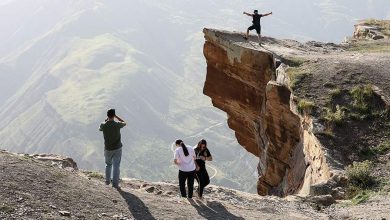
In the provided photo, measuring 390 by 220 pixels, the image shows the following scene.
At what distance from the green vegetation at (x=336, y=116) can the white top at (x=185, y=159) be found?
495 inches

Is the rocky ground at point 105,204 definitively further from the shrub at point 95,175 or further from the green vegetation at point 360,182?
the shrub at point 95,175

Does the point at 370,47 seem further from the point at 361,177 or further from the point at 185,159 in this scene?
the point at 185,159

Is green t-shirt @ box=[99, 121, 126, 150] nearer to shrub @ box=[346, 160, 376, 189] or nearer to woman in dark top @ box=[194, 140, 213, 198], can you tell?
woman in dark top @ box=[194, 140, 213, 198]

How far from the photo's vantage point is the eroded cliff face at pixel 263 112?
1238 inches

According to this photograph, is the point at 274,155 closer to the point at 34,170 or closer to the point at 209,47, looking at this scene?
the point at 209,47

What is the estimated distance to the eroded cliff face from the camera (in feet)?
103

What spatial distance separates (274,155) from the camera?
128 feet

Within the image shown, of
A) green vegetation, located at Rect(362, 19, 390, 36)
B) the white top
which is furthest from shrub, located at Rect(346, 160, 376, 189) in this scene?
green vegetation, located at Rect(362, 19, 390, 36)

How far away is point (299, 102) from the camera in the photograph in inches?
1236

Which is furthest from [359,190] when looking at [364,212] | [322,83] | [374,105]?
[322,83]

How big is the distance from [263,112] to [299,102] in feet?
31.6

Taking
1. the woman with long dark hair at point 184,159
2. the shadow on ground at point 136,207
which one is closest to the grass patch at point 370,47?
the woman with long dark hair at point 184,159

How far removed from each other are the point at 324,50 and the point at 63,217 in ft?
117

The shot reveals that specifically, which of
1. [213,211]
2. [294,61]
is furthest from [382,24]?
[213,211]
